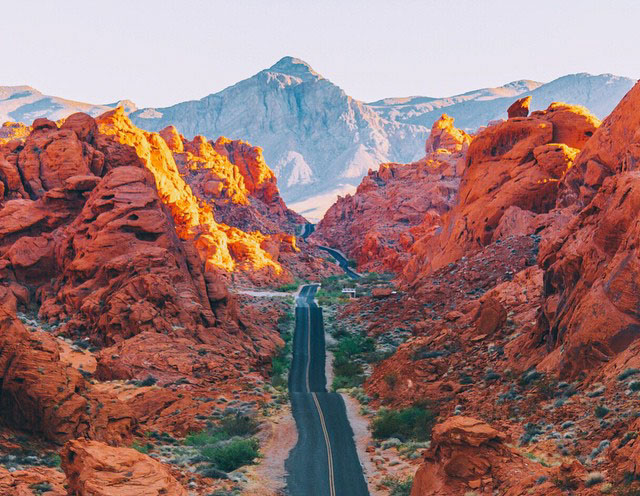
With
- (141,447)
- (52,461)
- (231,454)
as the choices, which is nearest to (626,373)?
(231,454)

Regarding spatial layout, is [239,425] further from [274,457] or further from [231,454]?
[231,454]

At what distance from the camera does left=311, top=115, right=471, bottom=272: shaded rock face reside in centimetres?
12312

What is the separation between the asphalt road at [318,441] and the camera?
27.0m

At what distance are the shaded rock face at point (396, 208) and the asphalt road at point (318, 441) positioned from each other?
60.8 meters

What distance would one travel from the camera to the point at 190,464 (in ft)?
91.8

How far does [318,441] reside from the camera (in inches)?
1321

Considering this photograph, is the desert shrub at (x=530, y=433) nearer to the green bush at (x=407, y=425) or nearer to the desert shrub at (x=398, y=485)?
the desert shrub at (x=398, y=485)

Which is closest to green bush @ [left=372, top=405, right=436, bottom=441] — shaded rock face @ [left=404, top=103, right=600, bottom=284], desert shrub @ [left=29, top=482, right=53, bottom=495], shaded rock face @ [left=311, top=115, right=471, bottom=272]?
desert shrub @ [left=29, top=482, right=53, bottom=495]

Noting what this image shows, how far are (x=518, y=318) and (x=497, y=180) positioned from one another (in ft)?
91.0

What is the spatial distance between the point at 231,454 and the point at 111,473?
11.4 m

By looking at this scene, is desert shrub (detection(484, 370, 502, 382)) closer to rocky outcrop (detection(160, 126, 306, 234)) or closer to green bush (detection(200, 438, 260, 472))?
green bush (detection(200, 438, 260, 472))

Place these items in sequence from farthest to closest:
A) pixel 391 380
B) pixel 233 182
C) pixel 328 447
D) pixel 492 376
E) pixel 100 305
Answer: pixel 233 182, pixel 100 305, pixel 391 380, pixel 492 376, pixel 328 447

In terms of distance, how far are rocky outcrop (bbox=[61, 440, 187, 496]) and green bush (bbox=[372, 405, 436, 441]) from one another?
16.3 meters

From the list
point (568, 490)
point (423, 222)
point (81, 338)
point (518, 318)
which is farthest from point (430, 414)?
point (423, 222)
